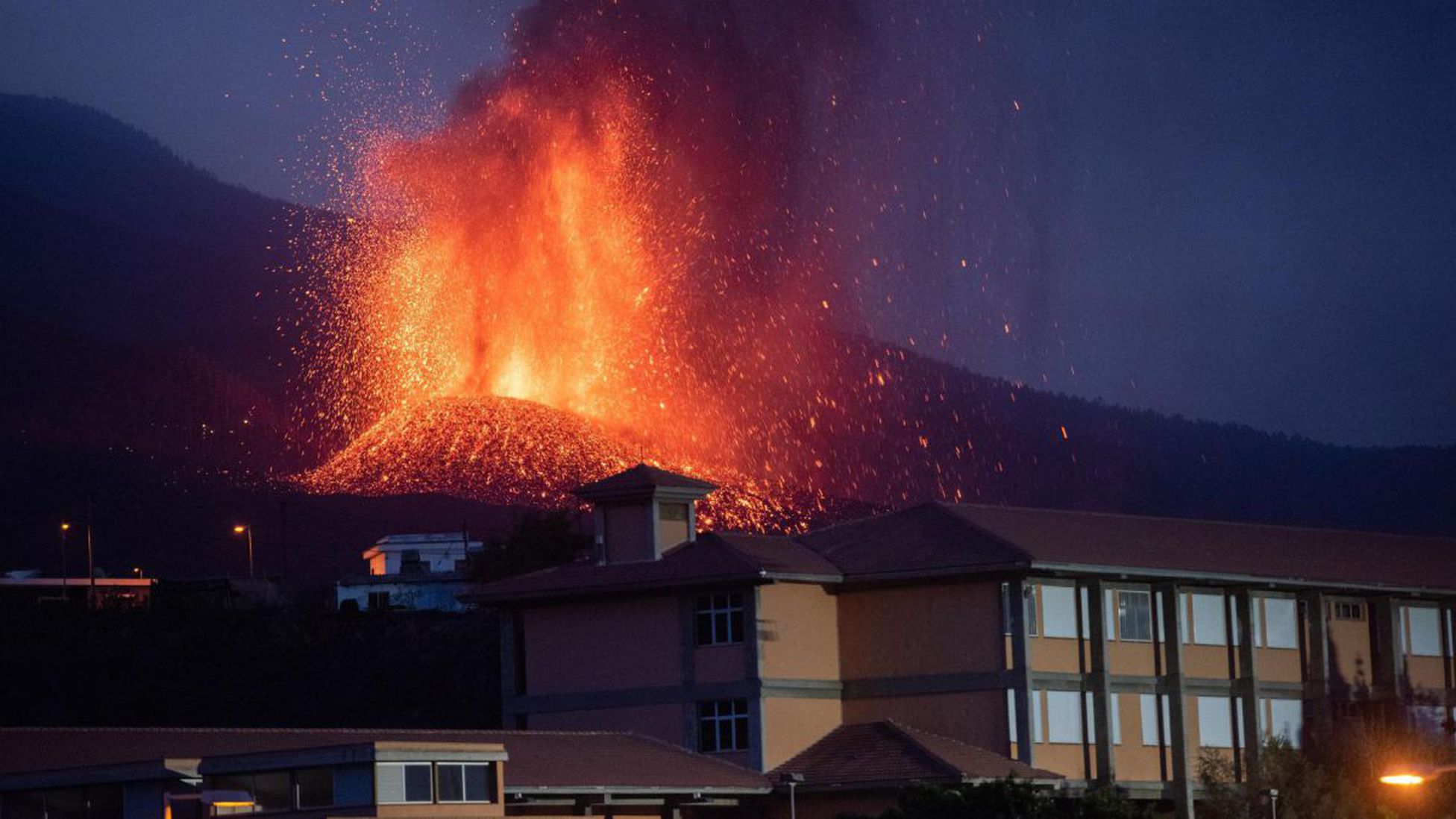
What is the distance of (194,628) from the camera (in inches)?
4331

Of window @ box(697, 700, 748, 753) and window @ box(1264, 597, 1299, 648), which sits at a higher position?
window @ box(1264, 597, 1299, 648)

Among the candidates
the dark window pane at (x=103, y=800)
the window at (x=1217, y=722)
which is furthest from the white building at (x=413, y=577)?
the dark window pane at (x=103, y=800)

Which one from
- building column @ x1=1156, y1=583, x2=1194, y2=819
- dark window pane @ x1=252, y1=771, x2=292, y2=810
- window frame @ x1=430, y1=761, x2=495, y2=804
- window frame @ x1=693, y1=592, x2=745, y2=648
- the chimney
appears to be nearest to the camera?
dark window pane @ x1=252, y1=771, x2=292, y2=810

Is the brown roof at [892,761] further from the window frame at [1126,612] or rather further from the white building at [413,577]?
the white building at [413,577]

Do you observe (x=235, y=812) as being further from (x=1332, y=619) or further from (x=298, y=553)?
(x=298, y=553)

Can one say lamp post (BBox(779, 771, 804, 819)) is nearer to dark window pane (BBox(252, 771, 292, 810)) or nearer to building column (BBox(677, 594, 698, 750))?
building column (BBox(677, 594, 698, 750))

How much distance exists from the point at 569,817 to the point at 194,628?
62.8 metres

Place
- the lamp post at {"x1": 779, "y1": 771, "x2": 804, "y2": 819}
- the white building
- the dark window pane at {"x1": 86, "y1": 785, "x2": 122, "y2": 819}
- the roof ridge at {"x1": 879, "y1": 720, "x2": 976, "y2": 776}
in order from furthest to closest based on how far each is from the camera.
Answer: the white building → the roof ridge at {"x1": 879, "y1": 720, "x2": 976, "y2": 776} → the lamp post at {"x1": 779, "y1": 771, "x2": 804, "y2": 819} → the dark window pane at {"x1": 86, "y1": 785, "x2": 122, "y2": 819}

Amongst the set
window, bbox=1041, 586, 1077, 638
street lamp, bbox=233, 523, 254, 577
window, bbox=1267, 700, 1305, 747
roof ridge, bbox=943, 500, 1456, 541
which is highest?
street lamp, bbox=233, 523, 254, 577

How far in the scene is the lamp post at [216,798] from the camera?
147ft

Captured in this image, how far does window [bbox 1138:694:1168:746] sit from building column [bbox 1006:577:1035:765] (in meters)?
5.85

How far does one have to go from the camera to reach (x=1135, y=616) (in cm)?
6669

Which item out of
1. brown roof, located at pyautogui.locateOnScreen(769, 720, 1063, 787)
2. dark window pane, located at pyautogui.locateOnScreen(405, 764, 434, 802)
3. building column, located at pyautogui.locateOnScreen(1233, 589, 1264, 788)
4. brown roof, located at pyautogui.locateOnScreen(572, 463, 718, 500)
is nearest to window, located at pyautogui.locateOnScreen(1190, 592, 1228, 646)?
building column, located at pyautogui.locateOnScreen(1233, 589, 1264, 788)

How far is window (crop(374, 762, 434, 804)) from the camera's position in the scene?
44.8 m
